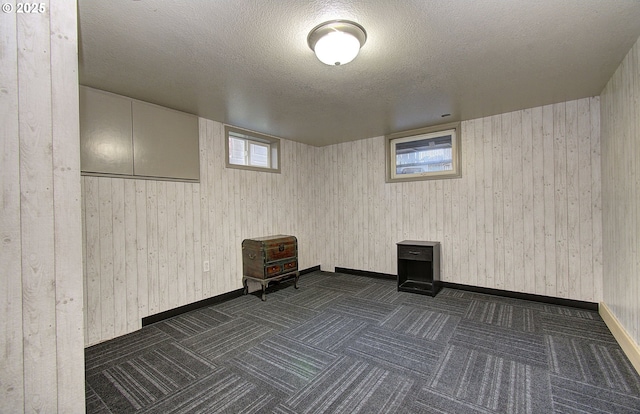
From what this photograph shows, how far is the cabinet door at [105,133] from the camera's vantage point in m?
2.46

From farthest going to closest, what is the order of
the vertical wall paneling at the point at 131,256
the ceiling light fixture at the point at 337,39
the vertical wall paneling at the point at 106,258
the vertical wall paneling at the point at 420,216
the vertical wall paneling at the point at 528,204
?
the vertical wall paneling at the point at 528,204 < the vertical wall paneling at the point at 420,216 < the vertical wall paneling at the point at 131,256 < the vertical wall paneling at the point at 106,258 < the ceiling light fixture at the point at 337,39

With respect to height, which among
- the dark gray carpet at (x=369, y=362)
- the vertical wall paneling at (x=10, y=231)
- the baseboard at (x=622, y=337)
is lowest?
the dark gray carpet at (x=369, y=362)

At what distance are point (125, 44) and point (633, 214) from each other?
12.8 ft

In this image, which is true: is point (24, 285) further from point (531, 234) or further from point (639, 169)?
point (531, 234)

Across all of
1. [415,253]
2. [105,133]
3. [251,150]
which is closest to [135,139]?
[105,133]

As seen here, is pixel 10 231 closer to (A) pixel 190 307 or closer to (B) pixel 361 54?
(B) pixel 361 54

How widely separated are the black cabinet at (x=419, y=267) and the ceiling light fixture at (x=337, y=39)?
2717 mm

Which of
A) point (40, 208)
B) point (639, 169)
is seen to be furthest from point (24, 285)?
point (639, 169)

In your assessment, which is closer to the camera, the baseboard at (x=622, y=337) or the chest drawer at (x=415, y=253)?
the baseboard at (x=622, y=337)

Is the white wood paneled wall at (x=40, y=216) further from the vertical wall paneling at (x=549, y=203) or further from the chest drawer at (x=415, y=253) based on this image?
the vertical wall paneling at (x=549, y=203)

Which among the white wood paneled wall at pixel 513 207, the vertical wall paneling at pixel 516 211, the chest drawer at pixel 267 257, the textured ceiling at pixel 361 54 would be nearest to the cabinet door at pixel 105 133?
the textured ceiling at pixel 361 54

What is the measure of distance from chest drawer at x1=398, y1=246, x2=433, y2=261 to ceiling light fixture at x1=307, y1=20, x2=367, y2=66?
2.71 m

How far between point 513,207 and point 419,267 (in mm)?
1485

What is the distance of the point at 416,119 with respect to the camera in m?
3.65
